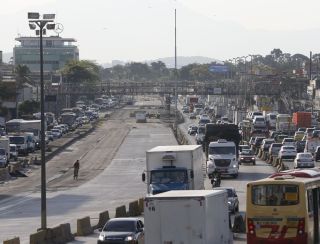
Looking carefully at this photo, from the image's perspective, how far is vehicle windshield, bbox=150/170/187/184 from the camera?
141 ft

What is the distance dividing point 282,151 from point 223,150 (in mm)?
17742

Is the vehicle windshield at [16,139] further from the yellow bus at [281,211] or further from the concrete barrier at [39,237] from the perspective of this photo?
the yellow bus at [281,211]

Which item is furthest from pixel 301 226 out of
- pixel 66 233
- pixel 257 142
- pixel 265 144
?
pixel 257 142

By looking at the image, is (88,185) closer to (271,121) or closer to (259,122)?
(259,122)

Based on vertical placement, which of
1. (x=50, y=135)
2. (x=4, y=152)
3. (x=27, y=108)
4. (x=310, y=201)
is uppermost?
(x=310, y=201)

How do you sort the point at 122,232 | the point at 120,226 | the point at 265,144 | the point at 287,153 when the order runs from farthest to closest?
1. the point at 265,144
2. the point at 287,153
3. the point at 120,226
4. the point at 122,232

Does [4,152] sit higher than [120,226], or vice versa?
[120,226]

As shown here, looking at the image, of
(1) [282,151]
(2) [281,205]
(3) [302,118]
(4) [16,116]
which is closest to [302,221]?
(2) [281,205]

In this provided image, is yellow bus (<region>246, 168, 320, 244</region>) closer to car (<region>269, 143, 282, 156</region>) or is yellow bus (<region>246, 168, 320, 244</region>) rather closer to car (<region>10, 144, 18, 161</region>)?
car (<region>269, 143, 282, 156</region>)

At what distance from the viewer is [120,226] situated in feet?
113

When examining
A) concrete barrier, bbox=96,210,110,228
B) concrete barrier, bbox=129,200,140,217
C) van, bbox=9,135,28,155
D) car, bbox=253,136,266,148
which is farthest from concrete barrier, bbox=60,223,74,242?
car, bbox=253,136,266,148

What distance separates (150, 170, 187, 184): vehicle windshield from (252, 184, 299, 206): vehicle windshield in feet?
43.2

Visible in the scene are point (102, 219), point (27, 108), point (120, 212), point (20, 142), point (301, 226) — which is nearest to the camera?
point (301, 226)

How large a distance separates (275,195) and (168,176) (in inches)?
542
